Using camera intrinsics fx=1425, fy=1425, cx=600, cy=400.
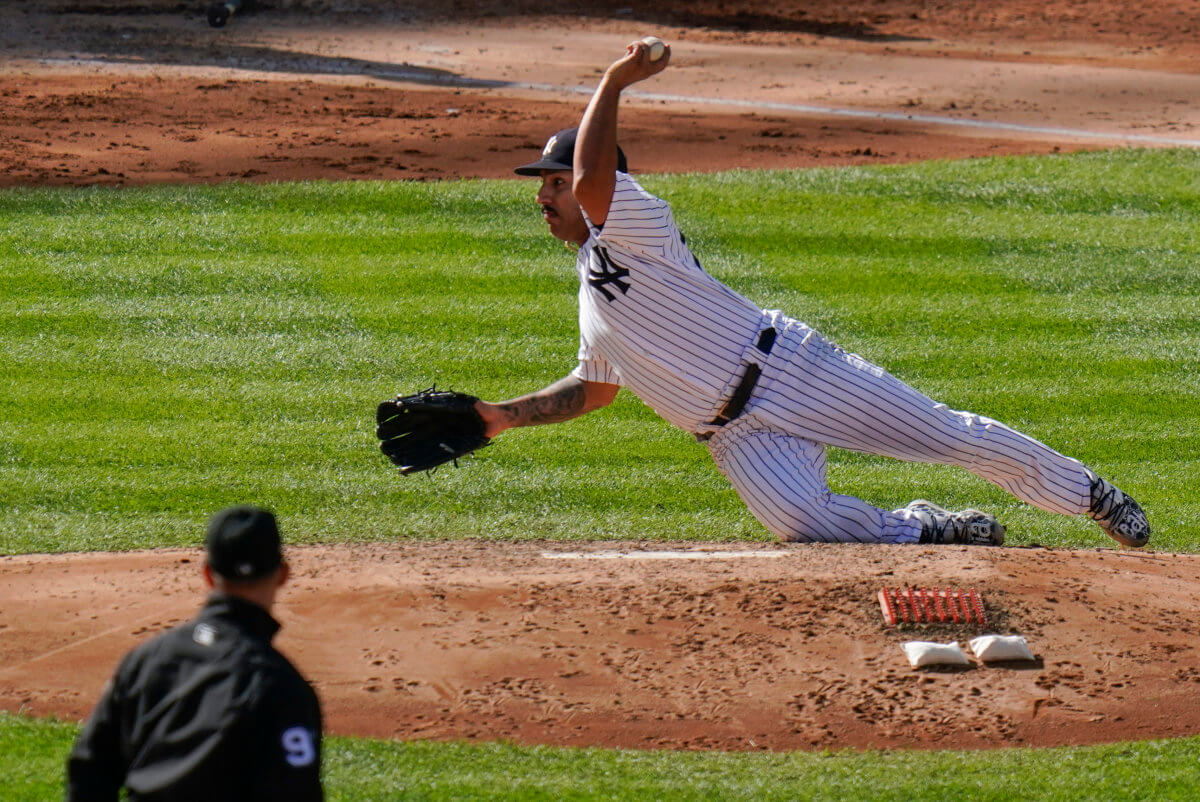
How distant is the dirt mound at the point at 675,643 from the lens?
13.5ft

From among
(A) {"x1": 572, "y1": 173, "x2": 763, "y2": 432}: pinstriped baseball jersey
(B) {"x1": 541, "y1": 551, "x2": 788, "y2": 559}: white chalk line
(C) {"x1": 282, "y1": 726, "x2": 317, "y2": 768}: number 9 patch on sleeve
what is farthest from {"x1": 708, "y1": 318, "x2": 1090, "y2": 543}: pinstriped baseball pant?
(C) {"x1": 282, "y1": 726, "x2": 317, "y2": 768}: number 9 patch on sleeve

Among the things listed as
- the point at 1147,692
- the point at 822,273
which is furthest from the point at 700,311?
the point at 822,273

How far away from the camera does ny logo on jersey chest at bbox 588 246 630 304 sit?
4828 millimetres

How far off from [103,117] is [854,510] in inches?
356

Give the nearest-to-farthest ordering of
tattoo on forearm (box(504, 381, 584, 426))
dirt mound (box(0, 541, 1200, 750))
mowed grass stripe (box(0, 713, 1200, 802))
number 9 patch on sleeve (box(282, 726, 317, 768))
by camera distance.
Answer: number 9 patch on sleeve (box(282, 726, 317, 768)) < mowed grass stripe (box(0, 713, 1200, 802)) < dirt mound (box(0, 541, 1200, 750)) < tattoo on forearm (box(504, 381, 584, 426))

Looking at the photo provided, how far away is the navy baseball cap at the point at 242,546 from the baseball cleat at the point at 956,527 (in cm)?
329

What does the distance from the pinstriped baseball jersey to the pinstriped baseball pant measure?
0.16 m

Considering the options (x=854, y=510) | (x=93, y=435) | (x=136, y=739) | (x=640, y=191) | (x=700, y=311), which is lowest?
(x=93, y=435)

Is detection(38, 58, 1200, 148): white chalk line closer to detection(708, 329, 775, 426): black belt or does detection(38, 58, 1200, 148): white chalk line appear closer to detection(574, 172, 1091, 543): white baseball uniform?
detection(574, 172, 1091, 543): white baseball uniform

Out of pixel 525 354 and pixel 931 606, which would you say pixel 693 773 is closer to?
pixel 931 606

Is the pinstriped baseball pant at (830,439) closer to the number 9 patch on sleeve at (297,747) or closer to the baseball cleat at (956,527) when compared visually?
the baseball cleat at (956,527)

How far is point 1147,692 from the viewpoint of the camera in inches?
168

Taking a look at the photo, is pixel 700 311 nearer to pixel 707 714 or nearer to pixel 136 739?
pixel 707 714

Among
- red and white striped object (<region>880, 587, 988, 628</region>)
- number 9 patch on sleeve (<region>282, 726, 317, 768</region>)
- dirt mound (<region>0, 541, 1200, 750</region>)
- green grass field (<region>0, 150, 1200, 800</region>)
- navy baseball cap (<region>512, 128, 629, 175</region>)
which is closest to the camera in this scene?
number 9 patch on sleeve (<region>282, 726, 317, 768</region>)
